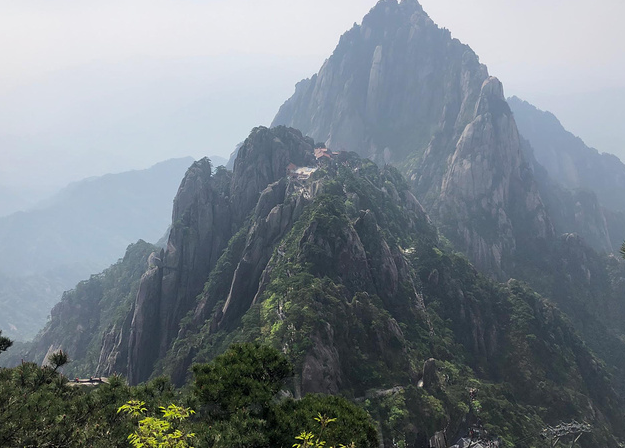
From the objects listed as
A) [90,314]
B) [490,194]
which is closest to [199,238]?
[90,314]

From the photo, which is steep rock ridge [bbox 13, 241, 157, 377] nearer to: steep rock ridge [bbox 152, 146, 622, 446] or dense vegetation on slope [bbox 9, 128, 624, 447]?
dense vegetation on slope [bbox 9, 128, 624, 447]

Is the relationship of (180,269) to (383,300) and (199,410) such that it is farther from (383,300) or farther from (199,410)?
(199,410)

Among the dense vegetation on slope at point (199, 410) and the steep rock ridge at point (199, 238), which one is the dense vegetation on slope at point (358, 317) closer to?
the steep rock ridge at point (199, 238)

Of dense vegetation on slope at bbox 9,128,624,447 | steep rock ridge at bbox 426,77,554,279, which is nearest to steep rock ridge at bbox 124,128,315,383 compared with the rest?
dense vegetation on slope at bbox 9,128,624,447

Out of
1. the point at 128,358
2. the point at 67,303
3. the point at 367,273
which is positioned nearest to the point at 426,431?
the point at 367,273

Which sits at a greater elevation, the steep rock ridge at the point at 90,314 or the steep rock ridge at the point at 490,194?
the steep rock ridge at the point at 490,194

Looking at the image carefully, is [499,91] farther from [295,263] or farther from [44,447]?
[44,447]

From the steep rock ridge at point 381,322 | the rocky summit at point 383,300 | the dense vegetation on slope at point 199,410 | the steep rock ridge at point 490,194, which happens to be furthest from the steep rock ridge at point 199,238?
the steep rock ridge at point 490,194

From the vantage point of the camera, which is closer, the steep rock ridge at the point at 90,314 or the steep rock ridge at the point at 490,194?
the steep rock ridge at the point at 90,314
